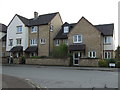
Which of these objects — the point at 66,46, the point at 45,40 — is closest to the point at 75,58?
the point at 66,46

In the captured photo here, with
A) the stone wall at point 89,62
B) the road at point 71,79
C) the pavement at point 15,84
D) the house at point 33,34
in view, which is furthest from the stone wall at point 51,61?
the pavement at point 15,84

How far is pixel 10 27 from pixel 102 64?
81.4 ft

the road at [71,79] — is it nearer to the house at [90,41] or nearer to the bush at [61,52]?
the bush at [61,52]

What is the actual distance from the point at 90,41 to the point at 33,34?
13.6 m

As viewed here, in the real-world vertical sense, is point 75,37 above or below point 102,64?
above

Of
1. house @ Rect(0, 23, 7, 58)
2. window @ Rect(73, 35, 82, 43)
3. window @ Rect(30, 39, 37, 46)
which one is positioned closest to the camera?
window @ Rect(73, 35, 82, 43)

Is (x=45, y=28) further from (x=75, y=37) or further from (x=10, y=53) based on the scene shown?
(x=10, y=53)

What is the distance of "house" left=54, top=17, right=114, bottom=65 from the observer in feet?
112

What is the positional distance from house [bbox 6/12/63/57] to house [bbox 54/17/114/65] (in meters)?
5.54

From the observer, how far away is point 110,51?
35.3 metres

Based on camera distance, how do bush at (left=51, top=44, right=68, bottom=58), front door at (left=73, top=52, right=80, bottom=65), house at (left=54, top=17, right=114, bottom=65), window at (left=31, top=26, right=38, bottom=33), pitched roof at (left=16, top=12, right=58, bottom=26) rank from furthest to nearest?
1. window at (left=31, top=26, right=38, bottom=33)
2. pitched roof at (left=16, top=12, right=58, bottom=26)
3. bush at (left=51, top=44, right=68, bottom=58)
4. house at (left=54, top=17, right=114, bottom=65)
5. front door at (left=73, top=52, right=80, bottom=65)

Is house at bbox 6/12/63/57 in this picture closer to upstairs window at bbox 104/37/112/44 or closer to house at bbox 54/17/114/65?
house at bbox 54/17/114/65

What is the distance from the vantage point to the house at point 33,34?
133 ft

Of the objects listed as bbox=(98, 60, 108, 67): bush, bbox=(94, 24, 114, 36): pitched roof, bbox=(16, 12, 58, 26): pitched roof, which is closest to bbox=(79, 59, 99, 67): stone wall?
bbox=(98, 60, 108, 67): bush
